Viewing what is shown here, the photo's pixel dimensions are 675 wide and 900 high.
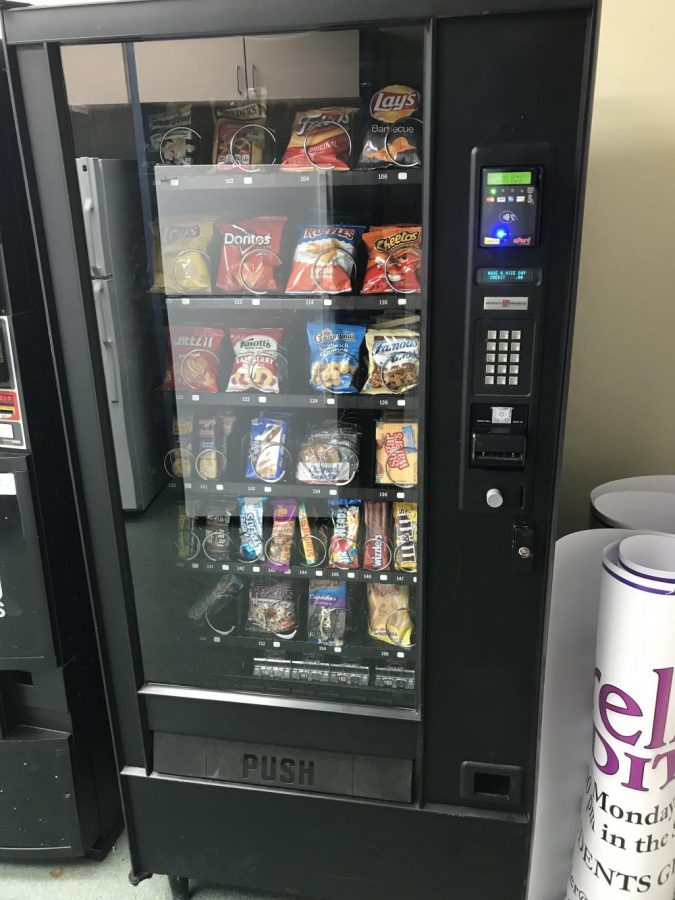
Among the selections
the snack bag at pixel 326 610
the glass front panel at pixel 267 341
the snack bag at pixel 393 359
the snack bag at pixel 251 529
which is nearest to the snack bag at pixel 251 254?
the glass front panel at pixel 267 341

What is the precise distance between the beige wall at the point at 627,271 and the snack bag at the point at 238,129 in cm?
82

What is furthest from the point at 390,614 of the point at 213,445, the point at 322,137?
the point at 322,137

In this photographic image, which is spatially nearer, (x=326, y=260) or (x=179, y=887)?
(x=326, y=260)

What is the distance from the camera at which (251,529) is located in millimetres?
1708

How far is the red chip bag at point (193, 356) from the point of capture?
1585 millimetres

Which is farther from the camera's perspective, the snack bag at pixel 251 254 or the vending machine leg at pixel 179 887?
the vending machine leg at pixel 179 887

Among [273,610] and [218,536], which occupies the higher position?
[218,536]

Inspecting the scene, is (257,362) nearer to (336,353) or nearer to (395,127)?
(336,353)

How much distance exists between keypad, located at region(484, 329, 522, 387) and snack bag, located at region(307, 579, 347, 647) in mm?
759

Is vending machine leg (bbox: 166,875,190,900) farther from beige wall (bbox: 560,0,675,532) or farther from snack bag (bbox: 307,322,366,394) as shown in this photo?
beige wall (bbox: 560,0,675,532)

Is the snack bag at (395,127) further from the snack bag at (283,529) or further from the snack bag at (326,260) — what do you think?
the snack bag at (283,529)

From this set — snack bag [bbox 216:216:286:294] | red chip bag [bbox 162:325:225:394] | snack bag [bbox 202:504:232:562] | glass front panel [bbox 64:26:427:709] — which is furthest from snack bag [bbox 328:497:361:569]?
snack bag [bbox 216:216:286:294]

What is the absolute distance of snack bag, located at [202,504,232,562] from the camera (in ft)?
5.64

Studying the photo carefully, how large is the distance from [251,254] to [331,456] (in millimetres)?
464
